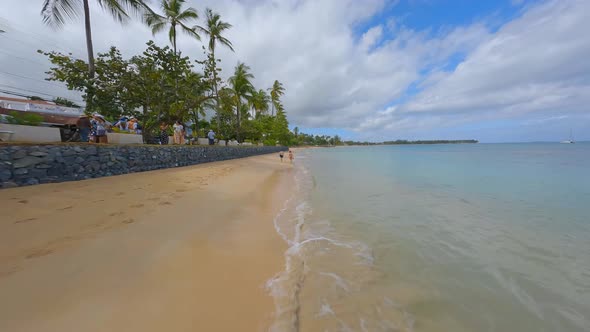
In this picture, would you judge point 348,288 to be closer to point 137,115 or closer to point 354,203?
point 354,203

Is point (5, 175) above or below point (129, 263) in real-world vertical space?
above

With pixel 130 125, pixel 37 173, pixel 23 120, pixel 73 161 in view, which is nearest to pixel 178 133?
pixel 130 125

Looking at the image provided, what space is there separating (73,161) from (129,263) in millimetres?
5258

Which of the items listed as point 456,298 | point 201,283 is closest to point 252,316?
point 201,283

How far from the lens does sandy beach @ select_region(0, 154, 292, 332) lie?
4.93 feet

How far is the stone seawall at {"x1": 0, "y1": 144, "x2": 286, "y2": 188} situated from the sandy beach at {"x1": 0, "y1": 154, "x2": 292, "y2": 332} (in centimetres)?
57

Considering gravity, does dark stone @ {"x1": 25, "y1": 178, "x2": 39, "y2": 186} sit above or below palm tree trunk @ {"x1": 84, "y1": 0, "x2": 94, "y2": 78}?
below

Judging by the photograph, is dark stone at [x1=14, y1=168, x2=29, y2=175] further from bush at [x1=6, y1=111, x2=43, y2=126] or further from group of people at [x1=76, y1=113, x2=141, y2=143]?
group of people at [x1=76, y1=113, x2=141, y2=143]

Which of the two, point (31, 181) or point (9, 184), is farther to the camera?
point (31, 181)

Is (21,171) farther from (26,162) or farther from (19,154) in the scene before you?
(19,154)

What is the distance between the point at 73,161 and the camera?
5.12m

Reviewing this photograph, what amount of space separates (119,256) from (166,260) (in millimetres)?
528

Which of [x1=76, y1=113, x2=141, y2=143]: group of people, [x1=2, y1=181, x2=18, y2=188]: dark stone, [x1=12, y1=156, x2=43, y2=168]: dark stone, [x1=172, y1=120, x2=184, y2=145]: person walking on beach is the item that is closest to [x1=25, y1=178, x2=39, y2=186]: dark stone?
[x1=2, y1=181, x2=18, y2=188]: dark stone

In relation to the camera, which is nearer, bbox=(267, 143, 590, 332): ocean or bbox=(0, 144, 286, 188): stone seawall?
bbox=(267, 143, 590, 332): ocean
